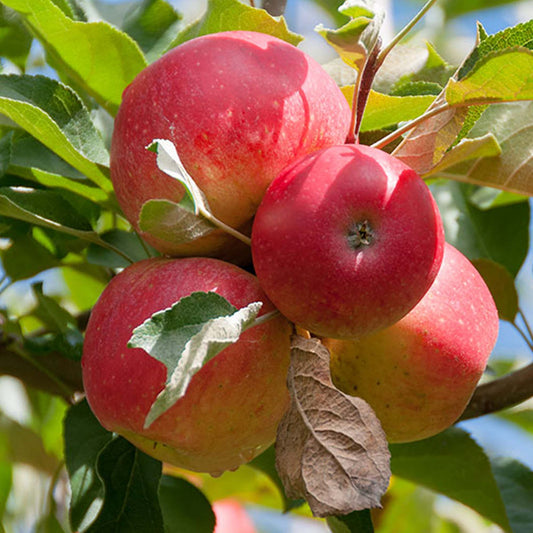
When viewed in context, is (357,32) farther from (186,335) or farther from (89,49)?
(89,49)

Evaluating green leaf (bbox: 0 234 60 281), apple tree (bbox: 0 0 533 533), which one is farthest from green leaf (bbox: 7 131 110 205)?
green leaf (bbox: 0 234 60 281)

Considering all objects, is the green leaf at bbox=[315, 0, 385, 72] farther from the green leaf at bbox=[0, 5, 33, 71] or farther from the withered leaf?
the green leaf at bbox=[0, 5, 33, 71]

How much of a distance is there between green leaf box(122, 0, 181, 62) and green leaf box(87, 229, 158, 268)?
0.89 ft

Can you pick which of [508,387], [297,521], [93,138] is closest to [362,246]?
[93,138]

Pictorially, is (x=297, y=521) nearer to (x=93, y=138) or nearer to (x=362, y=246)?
(x=93, y=138)

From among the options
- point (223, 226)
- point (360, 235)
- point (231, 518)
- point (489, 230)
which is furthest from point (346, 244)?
point (231, 518)

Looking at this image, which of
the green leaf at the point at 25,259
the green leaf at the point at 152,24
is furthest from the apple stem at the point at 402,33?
the green leaf at the point at 25,259

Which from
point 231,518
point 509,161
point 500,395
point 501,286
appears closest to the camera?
point 509,161

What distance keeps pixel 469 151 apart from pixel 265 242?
0.25 meters

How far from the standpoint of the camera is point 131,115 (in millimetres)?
787

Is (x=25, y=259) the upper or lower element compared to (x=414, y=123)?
lower

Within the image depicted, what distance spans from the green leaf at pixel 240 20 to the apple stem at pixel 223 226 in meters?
0.24

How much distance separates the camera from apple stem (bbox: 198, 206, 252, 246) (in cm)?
72

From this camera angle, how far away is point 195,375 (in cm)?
70
